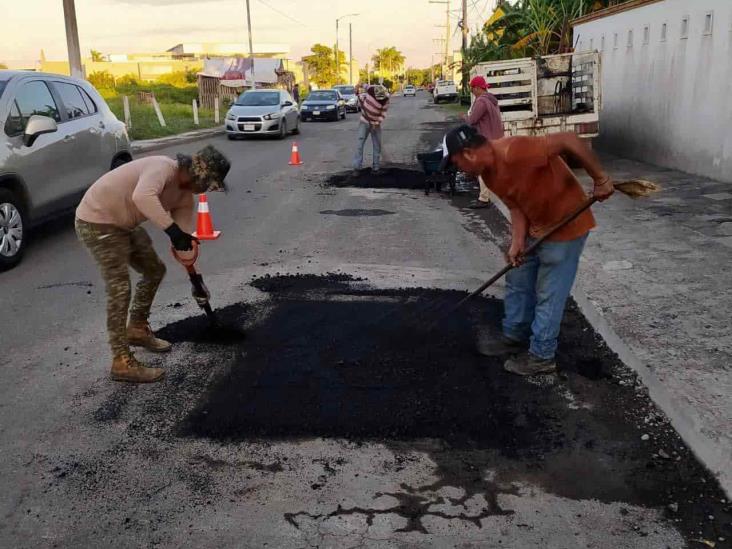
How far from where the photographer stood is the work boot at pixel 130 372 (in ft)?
14.1

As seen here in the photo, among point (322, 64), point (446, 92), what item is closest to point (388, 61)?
point (322, 64)

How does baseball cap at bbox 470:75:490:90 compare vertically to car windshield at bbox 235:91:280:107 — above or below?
above

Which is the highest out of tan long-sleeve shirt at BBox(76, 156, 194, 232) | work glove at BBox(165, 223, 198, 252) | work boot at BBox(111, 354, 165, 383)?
tan long-sleeve shirt at BBox(76, 156, 194, 232)

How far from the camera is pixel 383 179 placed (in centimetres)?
1296

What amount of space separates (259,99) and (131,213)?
19.5 meters

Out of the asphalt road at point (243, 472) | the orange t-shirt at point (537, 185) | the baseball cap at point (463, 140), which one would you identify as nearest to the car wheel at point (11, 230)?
the asphalt road at point (243, 472)

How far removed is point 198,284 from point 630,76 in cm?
1236

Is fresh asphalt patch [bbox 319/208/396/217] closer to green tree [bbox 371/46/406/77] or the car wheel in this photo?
the car wheel

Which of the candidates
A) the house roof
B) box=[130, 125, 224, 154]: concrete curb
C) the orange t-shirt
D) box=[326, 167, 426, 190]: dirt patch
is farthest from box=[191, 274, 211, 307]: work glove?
box=[130, 125, 224, 154]: concrete curb

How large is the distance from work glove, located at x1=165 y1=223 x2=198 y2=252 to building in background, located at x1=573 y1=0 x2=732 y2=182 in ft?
29.6

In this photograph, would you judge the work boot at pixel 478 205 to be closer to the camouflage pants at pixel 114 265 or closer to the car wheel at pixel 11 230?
the car wheel at pixel 11 230

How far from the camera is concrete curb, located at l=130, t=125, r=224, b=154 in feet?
64.6

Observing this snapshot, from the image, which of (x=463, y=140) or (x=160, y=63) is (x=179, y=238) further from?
(x=160, y=63)

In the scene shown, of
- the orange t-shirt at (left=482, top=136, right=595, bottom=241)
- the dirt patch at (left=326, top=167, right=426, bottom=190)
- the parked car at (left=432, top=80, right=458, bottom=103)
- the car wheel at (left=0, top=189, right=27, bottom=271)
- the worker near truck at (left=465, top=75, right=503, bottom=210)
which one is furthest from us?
the parked car at (left=432, top=80, right=458, bottom=103)
